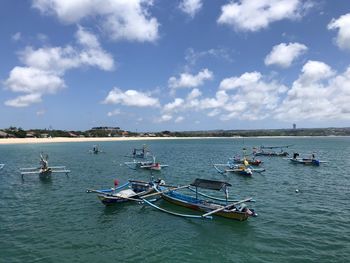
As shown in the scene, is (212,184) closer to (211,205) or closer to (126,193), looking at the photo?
(211,205)

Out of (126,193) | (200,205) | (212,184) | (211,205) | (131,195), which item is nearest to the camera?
(211,205)

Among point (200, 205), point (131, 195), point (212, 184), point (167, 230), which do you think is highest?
point (212, 184)

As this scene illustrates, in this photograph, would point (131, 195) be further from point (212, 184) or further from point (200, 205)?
point (212, 184)

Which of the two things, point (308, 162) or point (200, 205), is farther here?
point (308, 162)

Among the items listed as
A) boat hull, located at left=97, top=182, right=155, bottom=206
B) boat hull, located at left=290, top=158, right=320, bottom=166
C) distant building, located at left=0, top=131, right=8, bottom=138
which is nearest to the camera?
boat hull, located at left=97, top=182, right=155, bottom=206

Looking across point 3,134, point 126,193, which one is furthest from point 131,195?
point 3,134

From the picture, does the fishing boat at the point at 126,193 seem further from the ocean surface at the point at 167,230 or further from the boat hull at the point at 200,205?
the boat hull at the point at 200,205

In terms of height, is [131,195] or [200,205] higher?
[131,195]

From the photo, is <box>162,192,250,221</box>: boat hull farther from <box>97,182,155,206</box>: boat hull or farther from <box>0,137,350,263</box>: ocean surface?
<box>97,182,155,206</box>: boat hull

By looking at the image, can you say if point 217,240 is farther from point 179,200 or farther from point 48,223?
point 48,223

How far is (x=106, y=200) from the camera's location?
28.8 meters

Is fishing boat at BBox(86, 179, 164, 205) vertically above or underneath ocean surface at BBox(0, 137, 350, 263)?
above

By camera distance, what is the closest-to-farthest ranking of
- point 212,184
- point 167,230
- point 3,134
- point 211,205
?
point 167,230, point 211,205, point 212,184, point 3,134

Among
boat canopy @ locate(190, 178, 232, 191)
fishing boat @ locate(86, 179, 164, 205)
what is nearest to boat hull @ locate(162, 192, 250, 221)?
boat canopy @ locate(190, 178, 232, 191)
